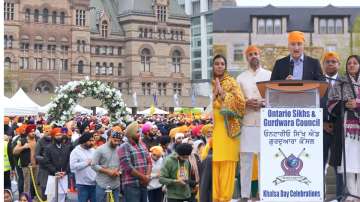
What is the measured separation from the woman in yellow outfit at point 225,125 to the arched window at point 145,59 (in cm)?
9259

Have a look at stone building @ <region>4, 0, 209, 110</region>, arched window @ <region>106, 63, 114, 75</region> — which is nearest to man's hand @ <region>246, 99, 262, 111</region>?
stone building @ <region>4, 0, 209, 110</region>

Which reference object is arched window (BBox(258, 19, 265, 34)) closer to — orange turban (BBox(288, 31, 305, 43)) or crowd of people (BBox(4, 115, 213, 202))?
crowd of people (BBox(4, 115, 213, 202))

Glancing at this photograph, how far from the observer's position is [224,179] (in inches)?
360

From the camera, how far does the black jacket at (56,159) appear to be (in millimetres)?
14047

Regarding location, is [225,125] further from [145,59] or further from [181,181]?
[145,59]

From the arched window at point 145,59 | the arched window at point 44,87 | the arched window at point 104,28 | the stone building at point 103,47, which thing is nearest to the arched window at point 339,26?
the stone building at point 103,47

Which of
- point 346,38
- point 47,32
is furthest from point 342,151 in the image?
point 47,32

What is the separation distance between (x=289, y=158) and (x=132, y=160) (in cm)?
370

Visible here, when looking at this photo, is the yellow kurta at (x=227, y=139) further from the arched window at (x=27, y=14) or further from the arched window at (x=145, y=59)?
the arched window at (x=145, y=59)

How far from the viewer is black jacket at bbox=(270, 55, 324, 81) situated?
8852 mm

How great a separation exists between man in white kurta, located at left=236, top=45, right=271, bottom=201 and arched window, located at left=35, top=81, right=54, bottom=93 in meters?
83.2

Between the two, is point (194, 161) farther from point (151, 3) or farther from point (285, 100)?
point (151, 3)

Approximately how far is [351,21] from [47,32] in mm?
38415

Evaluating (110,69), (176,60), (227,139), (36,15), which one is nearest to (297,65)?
(227,139)
